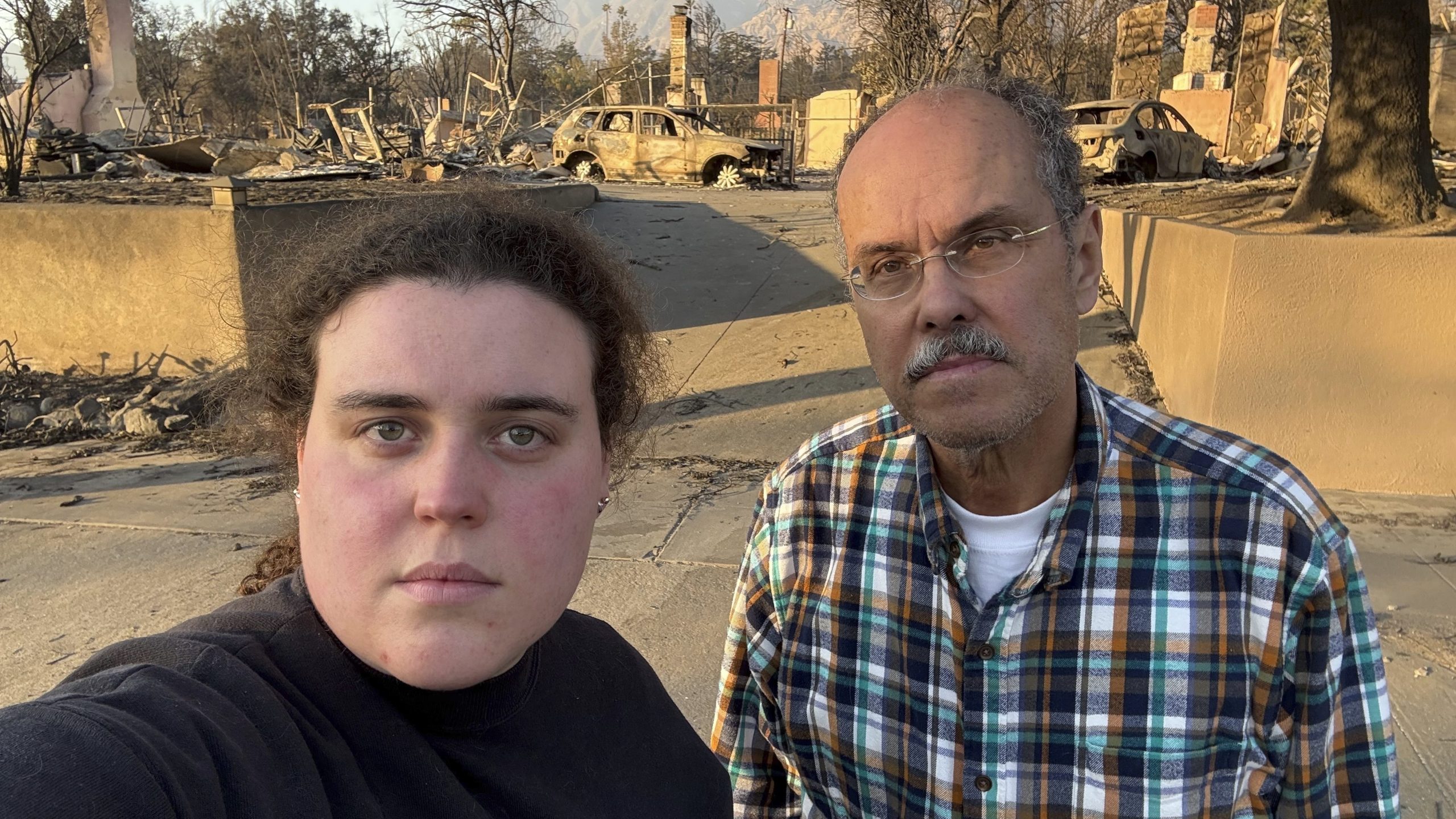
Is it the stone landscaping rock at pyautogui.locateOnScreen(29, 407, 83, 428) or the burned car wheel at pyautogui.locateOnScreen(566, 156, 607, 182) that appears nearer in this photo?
the stone landscaping rock at pyautogui.locateOnScreen(29, 407, 83, 428)

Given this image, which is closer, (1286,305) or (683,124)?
(1286,305)

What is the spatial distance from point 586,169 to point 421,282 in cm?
1796

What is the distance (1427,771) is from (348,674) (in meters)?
2.97

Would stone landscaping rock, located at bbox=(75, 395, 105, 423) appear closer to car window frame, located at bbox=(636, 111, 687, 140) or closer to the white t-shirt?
the white t-shirt

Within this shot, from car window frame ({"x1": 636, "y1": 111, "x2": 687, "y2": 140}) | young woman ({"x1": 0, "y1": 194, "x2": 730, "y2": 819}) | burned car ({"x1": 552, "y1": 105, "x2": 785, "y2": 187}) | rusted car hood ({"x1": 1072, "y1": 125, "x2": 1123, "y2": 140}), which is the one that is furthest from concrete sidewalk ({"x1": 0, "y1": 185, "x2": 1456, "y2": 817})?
car window frame ({"x1": 636, "y1": 111, "x2": 687, "y2": 140})

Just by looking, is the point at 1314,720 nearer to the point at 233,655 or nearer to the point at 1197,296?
the point at 233,655

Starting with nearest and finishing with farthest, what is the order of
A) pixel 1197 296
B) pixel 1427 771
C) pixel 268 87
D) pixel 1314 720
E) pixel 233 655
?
pixel 233 655, pixel 1314 720, pixel 1427 771, pixel 1197 296, pixel 268 87

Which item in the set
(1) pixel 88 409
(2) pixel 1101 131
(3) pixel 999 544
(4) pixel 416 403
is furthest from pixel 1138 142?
(4) pixel 416 403

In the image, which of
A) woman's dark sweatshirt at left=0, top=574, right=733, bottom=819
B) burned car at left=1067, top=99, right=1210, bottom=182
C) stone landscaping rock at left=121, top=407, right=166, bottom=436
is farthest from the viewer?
burned car at left=1067, top=99, right=1210, bottom=182

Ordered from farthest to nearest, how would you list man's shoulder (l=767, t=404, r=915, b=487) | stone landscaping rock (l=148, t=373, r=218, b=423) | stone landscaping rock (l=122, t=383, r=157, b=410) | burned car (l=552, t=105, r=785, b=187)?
burned car (l=552, t=105, r=785, b=187)
stone landscaping rock (l=122, t=383, r=157, b=410)
stone landscaping rock (l=148, t=373, r=218, b=423)
man's shoulder (l=767, t=404, r=915, b=487)

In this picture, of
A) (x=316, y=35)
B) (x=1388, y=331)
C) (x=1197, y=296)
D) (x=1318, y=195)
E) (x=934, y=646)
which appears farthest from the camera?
(x=316, y=35)

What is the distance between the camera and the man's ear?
1791 mm

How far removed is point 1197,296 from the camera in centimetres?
532

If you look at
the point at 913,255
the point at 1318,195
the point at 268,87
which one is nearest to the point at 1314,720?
the point at 913,255
